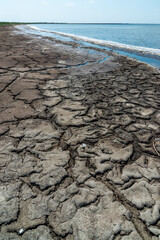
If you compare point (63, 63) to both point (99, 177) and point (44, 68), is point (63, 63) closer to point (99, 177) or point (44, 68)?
point (44, 68)

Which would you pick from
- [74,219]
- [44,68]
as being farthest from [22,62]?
[74,219]

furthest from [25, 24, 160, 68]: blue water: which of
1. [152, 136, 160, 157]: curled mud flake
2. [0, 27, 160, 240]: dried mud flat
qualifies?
[152, 136, 160, 157]: curled mud flake

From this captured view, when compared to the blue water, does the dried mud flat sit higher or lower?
lower

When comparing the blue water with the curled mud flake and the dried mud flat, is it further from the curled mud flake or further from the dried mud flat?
the curled mud flake

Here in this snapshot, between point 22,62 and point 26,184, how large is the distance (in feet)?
15.2

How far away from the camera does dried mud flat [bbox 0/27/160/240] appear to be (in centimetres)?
118

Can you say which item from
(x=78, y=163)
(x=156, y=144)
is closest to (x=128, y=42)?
(x=156, y=144)

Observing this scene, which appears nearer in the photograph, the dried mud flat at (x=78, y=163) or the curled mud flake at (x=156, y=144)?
the dried mud flat at (x=78, y=163)

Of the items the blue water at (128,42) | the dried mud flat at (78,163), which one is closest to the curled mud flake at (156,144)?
the dried mud flat at (78,163)

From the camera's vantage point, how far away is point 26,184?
1451 mm

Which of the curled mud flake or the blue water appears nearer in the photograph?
the curled mud flake

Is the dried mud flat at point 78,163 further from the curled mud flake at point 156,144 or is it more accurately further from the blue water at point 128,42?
the blue water at point 128,42

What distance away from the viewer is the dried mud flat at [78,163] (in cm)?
118

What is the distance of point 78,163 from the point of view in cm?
169
